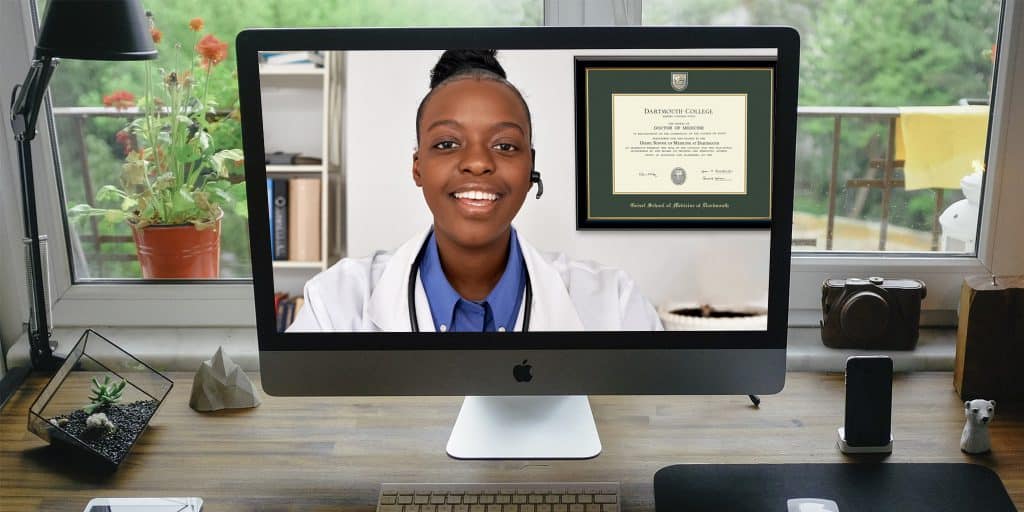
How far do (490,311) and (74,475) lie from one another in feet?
1.91

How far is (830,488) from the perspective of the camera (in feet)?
3.82

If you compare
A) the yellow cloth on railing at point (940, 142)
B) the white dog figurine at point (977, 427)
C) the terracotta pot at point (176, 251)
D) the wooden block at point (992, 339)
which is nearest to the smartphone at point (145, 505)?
the terracotta pot at point (176, 251)

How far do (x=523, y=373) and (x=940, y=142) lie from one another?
0.97 metres

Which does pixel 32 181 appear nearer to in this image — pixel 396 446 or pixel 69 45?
pixel 69 45

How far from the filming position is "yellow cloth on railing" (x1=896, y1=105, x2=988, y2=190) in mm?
1667

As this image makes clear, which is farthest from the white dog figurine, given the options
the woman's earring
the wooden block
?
the woman's earring

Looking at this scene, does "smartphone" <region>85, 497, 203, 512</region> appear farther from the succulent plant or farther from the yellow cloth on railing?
the yellow cloth on railing

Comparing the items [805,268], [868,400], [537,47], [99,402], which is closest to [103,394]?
[99,402]

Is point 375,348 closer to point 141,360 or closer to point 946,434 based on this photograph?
point 141,360

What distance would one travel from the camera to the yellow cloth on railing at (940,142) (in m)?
1.67

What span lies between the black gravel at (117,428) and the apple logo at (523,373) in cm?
54

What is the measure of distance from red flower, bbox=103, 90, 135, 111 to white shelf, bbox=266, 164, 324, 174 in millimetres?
540

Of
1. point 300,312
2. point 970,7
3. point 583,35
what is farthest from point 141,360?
point 970,7

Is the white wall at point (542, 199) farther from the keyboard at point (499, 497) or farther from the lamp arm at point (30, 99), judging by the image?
the lamp arm at point (30, 99)
